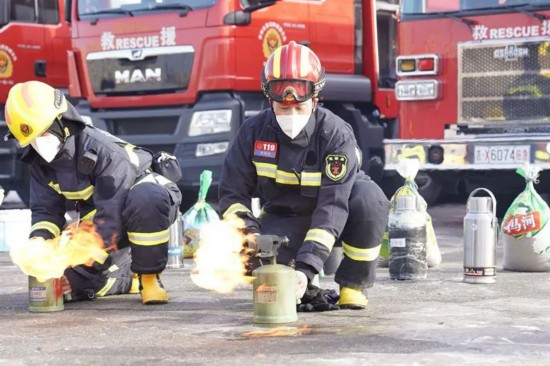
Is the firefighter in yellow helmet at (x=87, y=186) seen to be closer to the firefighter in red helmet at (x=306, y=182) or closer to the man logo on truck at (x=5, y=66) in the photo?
the firefighter in red helmet at (x=306, y=182)

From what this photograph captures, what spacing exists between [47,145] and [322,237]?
152 cm

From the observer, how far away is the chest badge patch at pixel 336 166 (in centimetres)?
564

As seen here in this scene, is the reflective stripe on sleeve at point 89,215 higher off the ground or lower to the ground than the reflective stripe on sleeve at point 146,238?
higher

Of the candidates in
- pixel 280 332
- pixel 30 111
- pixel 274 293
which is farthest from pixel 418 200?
pixel 30 111

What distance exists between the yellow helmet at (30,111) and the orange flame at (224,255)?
100cm

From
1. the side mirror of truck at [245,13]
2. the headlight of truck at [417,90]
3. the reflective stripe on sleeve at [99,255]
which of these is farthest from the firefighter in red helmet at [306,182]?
the headlight of truck at [417,90]

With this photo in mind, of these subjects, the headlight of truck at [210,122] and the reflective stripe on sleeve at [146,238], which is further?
the headlight of truck at [210,122]

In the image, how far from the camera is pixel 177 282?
7.17m

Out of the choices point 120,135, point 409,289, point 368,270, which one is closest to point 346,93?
point 120,135

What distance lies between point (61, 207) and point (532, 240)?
10.1 feet

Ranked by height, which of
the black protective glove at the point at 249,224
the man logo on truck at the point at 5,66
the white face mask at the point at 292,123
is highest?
the man logo on truck at the point at 5,66

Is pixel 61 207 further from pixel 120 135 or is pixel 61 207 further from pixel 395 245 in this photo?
pixel 120 135

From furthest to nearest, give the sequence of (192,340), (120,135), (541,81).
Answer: (120,135) < (541,81) < (192,340)

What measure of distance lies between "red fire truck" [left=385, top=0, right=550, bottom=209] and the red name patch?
471 centimetres
